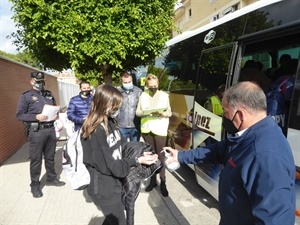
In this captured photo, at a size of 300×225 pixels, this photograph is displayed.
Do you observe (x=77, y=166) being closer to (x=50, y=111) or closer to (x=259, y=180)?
(x=259, y=180)

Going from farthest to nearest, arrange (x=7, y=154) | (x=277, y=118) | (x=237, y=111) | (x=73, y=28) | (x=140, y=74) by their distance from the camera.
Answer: (x=140, y=74) < (x=7, y=154) < (x=73, y=28) < (x=277, y=118) < (x=237, y=111)

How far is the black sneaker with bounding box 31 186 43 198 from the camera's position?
4207mm

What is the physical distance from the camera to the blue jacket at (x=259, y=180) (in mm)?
1182

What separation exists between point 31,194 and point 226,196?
3.76m

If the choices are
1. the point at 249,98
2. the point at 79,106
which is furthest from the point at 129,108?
the point at 249,98

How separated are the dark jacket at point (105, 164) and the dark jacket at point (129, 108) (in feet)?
6.93

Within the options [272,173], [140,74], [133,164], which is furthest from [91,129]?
[140,74]

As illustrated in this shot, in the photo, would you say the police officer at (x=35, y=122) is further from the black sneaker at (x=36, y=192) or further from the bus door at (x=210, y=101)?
the bus door at (x=210, y=101)

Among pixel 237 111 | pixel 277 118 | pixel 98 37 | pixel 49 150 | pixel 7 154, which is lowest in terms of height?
pixel 7 154

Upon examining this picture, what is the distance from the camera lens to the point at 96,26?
530cm

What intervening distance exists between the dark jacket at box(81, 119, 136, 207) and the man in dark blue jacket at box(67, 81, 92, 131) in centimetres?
239

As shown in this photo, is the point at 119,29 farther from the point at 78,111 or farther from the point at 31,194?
the point at 31,194

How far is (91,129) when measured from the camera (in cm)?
204

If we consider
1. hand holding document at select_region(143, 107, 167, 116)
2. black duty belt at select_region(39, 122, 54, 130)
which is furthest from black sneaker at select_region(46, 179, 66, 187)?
hand holding document at select_region(143, 107, 167, 116)
